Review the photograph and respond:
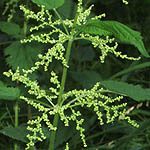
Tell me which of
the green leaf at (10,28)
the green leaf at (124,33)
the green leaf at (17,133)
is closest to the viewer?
the green leaf at (124,33)

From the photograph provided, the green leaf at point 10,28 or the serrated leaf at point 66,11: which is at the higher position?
the serrated leaf at point 66,11

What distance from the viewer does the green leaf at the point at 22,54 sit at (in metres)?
2.48

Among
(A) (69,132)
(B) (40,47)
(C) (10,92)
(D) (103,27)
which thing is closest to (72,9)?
(B) (40,47)

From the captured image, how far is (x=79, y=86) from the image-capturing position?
3.45 m

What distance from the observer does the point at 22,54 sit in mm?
2529

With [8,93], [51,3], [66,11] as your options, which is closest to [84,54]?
[66,11]

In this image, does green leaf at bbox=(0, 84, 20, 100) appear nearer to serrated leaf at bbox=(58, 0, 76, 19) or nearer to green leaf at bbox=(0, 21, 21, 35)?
green leaf at bbox=(0, 21, 21, 35)

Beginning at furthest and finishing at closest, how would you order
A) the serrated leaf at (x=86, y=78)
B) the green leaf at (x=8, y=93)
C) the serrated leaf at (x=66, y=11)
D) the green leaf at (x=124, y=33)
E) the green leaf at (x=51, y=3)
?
the serrated leaf at (x=86, y=78)
the serrated leaf at (x=66, y=11)
the green leaf at (x=8, y=93)
the green leaf at (x=51, y=3)
the green leaf at (x=124, y=33)

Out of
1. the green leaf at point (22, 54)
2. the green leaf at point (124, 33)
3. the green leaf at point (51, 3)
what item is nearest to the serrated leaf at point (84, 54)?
the green leaf at point (22, 54)

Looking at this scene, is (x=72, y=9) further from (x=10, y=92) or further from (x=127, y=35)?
(x=127, y=35)

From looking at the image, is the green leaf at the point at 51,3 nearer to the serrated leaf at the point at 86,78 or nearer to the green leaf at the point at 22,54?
the green leaf at the point at 22,54

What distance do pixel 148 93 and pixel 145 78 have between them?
183 cm

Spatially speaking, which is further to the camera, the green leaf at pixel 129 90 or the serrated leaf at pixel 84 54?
the serrated leaf at pixel 84 54

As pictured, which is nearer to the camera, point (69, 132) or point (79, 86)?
point (69, 132)
